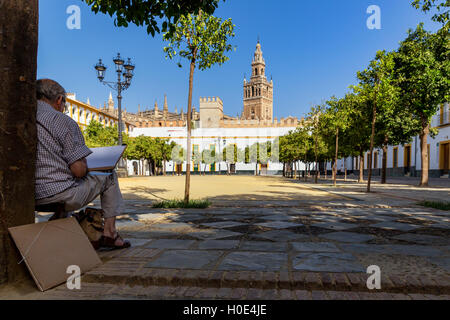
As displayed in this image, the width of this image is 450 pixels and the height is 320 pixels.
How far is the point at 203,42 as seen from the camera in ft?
25.1

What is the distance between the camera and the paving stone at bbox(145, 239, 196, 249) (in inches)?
127

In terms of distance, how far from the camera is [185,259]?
9.00 feet

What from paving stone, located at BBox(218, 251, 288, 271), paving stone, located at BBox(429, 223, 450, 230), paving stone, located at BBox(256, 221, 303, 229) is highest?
paving stone, located at BBox(218, 251, 288, 271)

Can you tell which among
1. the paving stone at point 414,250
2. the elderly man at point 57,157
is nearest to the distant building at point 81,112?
the elderly man at point 57,157

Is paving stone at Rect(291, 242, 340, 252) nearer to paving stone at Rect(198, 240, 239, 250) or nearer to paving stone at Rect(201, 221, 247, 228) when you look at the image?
paving stone at Rect(198, 240, 239, 250)

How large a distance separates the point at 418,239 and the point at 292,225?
156cm

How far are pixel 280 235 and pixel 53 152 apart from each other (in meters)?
2.60

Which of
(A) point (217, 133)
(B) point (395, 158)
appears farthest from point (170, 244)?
(A) point (217, 133)

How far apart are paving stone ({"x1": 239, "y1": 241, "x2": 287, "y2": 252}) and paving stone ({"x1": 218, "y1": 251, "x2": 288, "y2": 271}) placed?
0.16 m

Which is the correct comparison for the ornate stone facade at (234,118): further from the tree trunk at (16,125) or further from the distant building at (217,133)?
the tree trunk at (16,125)

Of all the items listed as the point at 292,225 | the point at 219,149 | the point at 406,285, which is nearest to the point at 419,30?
the point at 292,225

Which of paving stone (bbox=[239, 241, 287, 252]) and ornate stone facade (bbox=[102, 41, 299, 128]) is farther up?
ornate stone facade (bbox=[102, 41, 299, 128])

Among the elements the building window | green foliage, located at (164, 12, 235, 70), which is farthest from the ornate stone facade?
green foliage, located at (164, 12, 235, 70)

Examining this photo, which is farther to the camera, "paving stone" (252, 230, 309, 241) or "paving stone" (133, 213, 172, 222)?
"paving stone" (133, 213, 172, 222)
